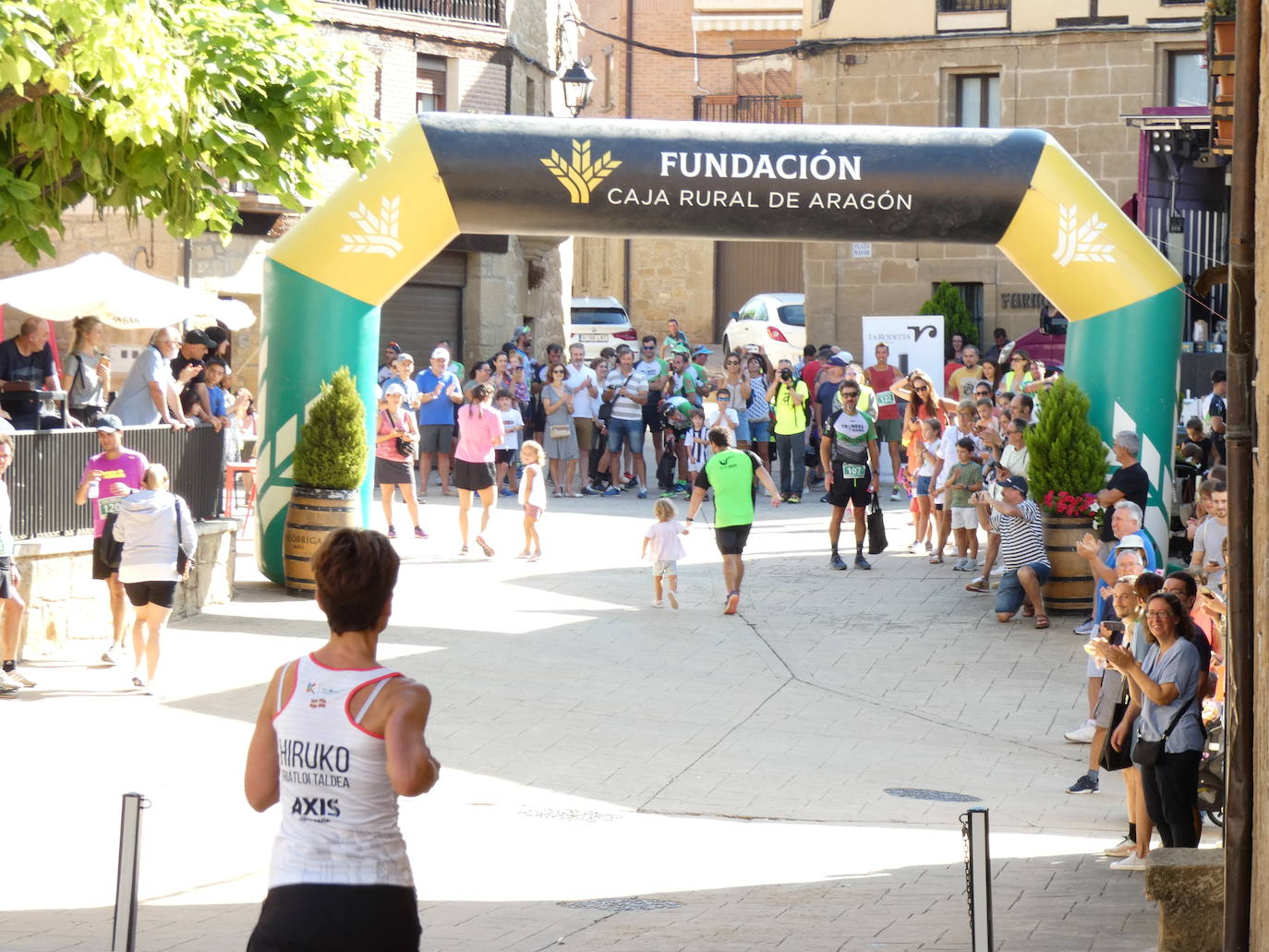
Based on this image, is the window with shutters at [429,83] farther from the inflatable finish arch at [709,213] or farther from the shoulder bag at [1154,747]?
the shoulder bag at [1154,747]

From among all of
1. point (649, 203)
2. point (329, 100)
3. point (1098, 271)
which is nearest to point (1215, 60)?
point (1098, 271)

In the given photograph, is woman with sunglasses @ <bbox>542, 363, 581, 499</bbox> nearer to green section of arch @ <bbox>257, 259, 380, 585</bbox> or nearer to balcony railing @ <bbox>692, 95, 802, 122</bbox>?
green section of arch @ <bbox>257, 259, 380, 585</bbox>

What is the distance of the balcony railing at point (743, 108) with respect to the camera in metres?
45.7

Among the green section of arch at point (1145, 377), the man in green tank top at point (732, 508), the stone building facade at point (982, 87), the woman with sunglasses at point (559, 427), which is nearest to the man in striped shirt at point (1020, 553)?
the green section of arch at point (1145, 377)

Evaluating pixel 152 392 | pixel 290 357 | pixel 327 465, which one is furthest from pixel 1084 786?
pixel 152 392

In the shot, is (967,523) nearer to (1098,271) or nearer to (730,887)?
(1098,271)

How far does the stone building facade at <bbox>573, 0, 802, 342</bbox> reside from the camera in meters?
45.2

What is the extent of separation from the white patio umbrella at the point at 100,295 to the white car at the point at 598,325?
20.7 meters

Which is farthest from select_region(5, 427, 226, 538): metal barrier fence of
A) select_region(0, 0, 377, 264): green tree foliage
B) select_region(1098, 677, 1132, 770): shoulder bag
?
select_region(1098, 677, 1132, 770): shoulder bag

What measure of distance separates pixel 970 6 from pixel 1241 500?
26.6 meters

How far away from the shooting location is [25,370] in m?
14.8

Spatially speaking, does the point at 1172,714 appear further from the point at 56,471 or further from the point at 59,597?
the point at 56,471

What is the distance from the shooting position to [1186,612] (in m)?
8.38

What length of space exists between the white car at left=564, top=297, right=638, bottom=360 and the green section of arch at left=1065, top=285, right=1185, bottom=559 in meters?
22.2
